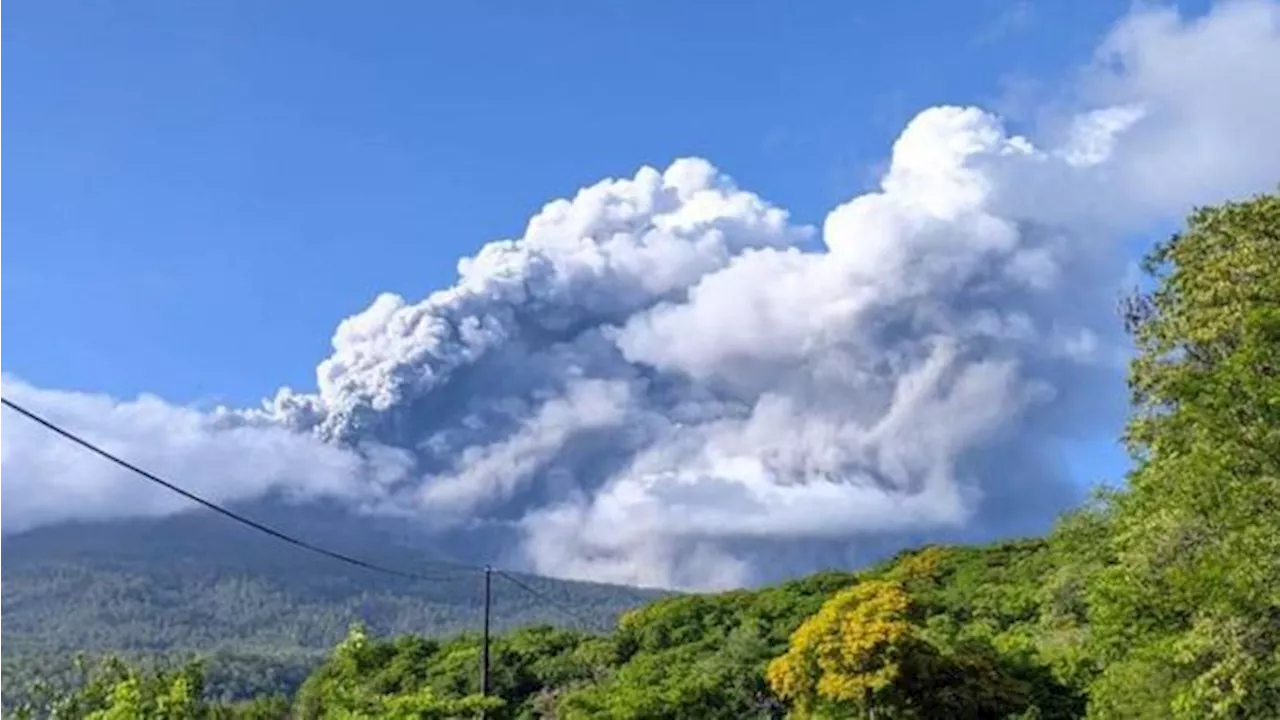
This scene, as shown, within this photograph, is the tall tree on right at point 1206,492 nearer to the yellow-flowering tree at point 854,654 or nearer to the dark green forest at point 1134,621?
the dark green forest at point 1134,621

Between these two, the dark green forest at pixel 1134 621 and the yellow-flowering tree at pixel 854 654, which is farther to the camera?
the yellow-flowering tree at pixel 854 654

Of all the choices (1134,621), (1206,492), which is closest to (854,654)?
(1134,621)

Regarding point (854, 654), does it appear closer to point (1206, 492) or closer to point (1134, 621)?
point (1134, 621)

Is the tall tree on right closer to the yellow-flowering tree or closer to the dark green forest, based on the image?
the dark green forest

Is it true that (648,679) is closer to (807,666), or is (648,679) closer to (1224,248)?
(807,666)

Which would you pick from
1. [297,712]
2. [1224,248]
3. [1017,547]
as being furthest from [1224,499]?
[1017,547]

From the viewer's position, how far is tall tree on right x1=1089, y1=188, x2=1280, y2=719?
70.8ft

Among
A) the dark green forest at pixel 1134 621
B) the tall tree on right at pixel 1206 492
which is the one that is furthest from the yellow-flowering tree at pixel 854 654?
the tall tree on right at pixel 1206 492

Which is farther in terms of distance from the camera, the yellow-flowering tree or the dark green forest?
the yellow-flowering tree

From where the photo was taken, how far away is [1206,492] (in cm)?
2252

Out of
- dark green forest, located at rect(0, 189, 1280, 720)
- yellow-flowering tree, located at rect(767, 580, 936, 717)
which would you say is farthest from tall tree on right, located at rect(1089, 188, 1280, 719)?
yellow-flowering tree, located at rect(767, 580, 936, 717)

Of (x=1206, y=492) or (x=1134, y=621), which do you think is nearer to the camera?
(x=1206, y=492)

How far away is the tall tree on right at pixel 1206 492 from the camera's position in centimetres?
2159

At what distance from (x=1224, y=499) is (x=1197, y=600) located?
1.55 metres
